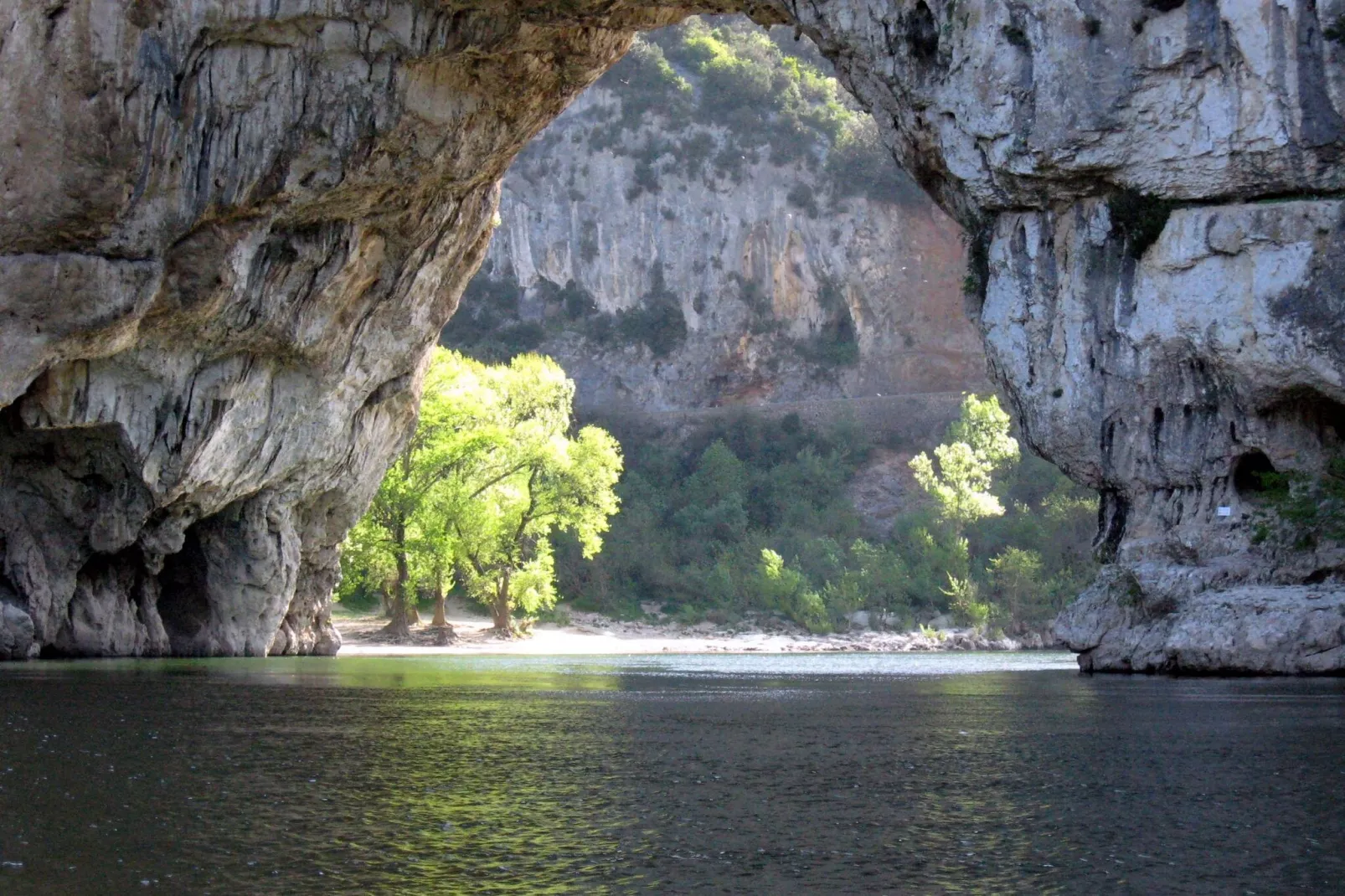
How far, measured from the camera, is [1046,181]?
28.4 metres

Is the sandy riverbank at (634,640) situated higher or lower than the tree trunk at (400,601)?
lower

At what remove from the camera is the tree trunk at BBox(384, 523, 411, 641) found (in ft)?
162

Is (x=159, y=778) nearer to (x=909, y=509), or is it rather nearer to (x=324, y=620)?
(x=324, y=620)

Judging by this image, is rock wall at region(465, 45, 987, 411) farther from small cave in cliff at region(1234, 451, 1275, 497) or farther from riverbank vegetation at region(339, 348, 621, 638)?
small cave in cliff at region(1234, 451, 1275, 497)

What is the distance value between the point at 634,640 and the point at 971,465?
18949 mm

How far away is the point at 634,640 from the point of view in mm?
60969

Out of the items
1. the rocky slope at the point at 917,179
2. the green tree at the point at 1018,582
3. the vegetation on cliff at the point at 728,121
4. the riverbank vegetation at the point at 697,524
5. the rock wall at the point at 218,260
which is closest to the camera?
→ the rocky slope at the point at 917,179

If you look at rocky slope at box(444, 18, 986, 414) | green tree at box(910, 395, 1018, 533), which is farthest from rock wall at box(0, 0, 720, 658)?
rocky slope at box(444, 18, 986, 414)

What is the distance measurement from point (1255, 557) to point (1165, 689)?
18.7ft

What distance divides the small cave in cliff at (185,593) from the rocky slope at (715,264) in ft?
170

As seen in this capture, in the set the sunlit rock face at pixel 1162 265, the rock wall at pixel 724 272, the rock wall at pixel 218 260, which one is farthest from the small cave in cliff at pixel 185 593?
the rock wall at pixel 724 272

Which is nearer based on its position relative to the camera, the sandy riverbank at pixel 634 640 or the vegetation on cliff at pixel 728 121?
the sandy riverbank at pixel 634 640

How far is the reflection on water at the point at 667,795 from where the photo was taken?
7195mm

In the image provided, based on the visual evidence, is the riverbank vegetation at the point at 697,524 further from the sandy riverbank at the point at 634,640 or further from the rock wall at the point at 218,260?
the rock wall at the point at 218,260
